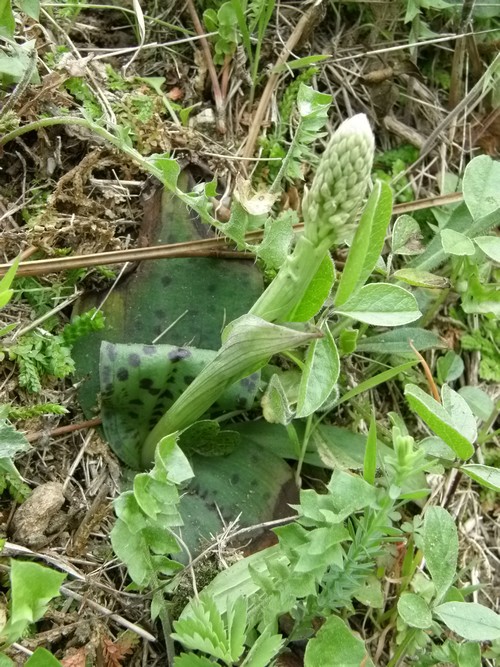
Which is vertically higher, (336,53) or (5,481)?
(336,53)

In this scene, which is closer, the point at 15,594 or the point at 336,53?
the point at 15,594

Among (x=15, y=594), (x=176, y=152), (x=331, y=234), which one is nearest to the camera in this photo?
(x=15, y=594)

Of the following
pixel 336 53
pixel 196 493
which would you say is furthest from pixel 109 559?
pixel 336 53


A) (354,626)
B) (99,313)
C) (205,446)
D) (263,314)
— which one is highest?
(263,314)

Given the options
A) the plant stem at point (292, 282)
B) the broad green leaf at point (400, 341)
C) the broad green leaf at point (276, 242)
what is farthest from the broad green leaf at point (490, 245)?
the plant stem at point (292, 282)

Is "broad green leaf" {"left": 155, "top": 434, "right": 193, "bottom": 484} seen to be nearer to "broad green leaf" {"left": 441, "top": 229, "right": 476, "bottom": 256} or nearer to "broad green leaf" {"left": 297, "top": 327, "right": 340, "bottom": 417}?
"broad green leaf" {"left": 297, "top": 327, "right": 340, "bottom": 417}

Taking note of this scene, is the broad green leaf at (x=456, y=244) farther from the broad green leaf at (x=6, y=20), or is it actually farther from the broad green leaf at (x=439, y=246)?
the broad green leaf at (x=6, y=20)

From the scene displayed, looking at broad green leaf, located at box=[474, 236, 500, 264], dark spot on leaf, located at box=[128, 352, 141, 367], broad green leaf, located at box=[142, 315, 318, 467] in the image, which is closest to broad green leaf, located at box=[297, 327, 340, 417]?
broad green leaf, located at box=[142, 315, 318, 467]

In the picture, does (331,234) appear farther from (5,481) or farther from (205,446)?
(5,481)
